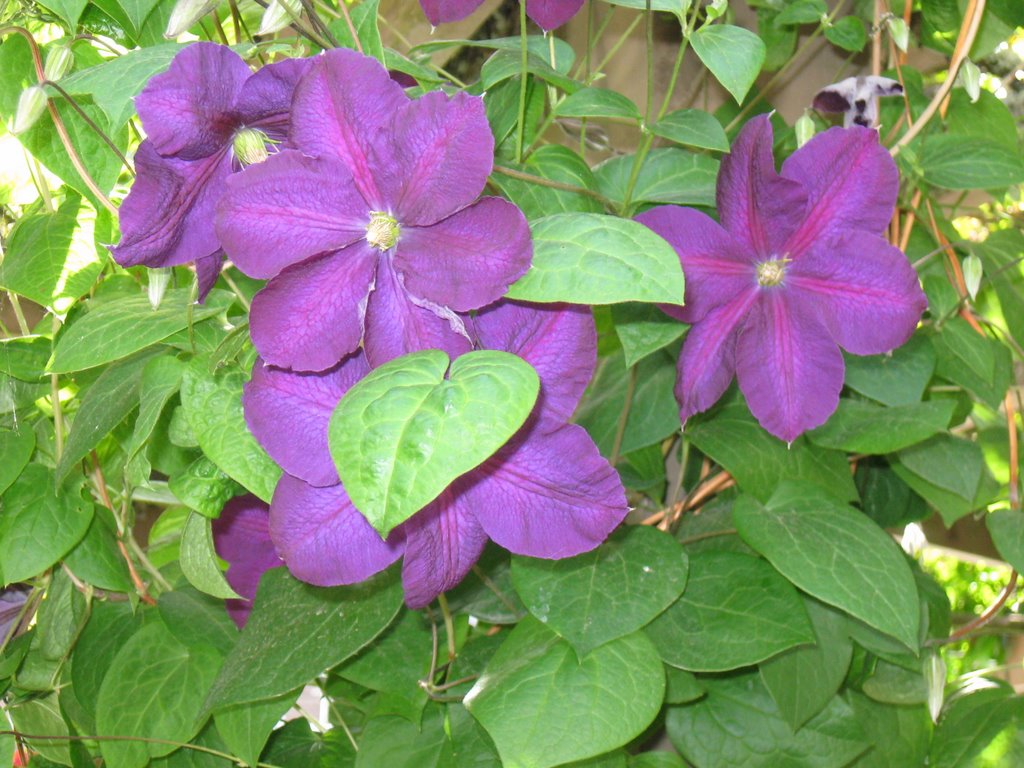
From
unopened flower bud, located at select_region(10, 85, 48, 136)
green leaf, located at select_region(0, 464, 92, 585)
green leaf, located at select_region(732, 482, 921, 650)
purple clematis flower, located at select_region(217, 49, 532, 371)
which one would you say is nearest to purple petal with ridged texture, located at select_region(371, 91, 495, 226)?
purple clematis flower, located at select_region(217, 49, 532, 371)

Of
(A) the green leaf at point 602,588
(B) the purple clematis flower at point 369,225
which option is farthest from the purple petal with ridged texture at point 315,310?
(A) the green leaf at point 602,588

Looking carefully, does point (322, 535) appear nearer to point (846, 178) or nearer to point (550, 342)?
point (550, 342)

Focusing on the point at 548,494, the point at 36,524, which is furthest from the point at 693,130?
the point at 36,524

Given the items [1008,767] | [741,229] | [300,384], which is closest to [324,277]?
[300,384]

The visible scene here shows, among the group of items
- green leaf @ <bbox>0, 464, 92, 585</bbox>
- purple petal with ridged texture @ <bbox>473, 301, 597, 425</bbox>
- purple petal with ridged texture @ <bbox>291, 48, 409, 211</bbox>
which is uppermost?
purple petal with ridged texture @ <bbox>291, 48, 409, 211</bbox>

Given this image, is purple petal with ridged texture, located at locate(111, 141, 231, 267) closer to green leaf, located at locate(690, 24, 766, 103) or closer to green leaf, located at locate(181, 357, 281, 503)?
green leaf, located at locate(181, 357, 281, 503)

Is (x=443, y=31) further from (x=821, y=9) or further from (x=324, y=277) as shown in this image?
(x=324, y=277)
